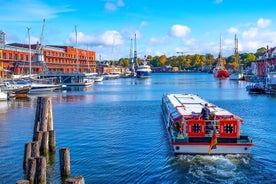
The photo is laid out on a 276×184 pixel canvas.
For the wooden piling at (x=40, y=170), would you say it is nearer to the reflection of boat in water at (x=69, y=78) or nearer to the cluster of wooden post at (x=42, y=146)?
the cluster of wooden post at (x=42, y=146)

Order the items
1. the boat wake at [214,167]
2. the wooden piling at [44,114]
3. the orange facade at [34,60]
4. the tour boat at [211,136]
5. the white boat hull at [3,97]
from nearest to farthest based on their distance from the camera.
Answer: the boat wake at [214,167], the tour boat at [211,136], the wooden piling at [44,114], the white boat hull at [3,97], the orange facade at [34,60]

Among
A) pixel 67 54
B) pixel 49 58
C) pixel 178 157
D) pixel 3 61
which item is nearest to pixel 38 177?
pixel 178 157

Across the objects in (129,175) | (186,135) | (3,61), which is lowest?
(129,175)

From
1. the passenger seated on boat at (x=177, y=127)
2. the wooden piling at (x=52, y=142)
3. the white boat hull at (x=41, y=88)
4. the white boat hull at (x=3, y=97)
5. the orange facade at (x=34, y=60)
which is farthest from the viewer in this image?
the orange facade at (x=34, y=60)

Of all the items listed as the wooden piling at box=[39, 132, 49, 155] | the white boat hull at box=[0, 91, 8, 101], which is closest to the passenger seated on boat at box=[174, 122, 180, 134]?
the wooden piling at box=[39, 132, 49, 155]

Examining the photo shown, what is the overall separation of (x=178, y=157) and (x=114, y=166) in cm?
483

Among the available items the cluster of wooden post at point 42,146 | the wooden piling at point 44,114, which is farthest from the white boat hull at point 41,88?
the wooden piling at point 44,114

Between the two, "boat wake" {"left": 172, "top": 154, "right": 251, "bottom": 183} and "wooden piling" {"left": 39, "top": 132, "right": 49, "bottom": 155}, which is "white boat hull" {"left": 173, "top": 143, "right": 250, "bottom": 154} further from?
"wooden piling" {"left": 39, "top": 132, "right": 49, "bottom": 155}

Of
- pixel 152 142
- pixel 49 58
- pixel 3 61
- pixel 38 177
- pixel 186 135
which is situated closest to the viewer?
pixel 38 177

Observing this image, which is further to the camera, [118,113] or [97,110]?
[97,110]

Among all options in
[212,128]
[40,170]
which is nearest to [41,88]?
[212,128]

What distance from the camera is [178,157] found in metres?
26.9

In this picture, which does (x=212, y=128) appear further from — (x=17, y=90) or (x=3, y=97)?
(x=17, y=90)

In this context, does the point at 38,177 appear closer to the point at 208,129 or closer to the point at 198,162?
the point at 198,162
